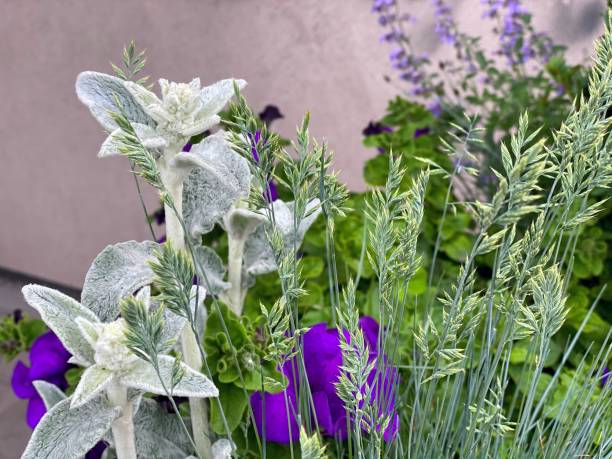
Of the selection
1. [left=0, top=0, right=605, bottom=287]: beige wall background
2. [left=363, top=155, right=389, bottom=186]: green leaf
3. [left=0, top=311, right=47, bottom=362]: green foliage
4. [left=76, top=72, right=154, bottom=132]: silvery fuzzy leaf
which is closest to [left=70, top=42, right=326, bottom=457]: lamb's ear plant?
[left=76, top=72, right=154, bottom=132]: silvery fuzzy leaf

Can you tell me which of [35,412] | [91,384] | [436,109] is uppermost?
[436,109]

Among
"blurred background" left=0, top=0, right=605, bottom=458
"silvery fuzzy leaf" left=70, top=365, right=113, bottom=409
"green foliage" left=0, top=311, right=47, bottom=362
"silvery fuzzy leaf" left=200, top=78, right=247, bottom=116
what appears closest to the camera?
"silvery fuzzy leaf" left=70, top=365, right=113, bottom=409

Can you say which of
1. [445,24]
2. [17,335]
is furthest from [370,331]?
[445,24]

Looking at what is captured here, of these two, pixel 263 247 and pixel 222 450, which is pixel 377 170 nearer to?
pixel 263 247

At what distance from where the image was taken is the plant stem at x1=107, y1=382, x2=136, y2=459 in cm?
47

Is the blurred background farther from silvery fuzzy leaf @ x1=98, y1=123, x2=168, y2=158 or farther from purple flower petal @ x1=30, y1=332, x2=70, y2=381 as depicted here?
silvery fuzzy leaf @ x1=98, y1=123, x2=168, y2=158

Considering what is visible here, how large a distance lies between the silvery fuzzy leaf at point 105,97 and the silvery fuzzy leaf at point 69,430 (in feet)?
0.66

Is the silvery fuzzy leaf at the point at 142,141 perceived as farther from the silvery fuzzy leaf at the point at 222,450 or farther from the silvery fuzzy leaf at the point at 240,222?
the silvery fuzzy leaf at the point at 222,450

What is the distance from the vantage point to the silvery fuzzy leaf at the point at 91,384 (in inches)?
16.4

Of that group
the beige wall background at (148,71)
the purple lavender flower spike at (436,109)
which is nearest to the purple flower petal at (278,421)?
the purple lavender flower spike at (436,109)

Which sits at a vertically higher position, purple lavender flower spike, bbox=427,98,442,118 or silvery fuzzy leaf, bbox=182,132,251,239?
purple lavender flower spike, bbox=427,98,442,118

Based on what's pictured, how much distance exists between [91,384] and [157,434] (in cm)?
16

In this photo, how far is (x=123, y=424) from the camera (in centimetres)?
49

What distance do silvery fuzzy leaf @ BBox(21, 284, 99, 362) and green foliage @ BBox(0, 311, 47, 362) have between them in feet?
1.57
